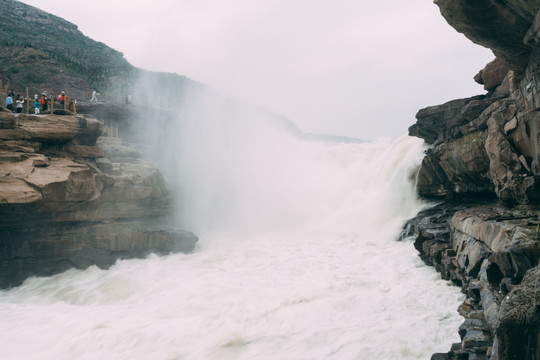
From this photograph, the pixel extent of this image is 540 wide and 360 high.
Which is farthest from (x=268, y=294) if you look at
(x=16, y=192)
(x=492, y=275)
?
(x=16, y=192)

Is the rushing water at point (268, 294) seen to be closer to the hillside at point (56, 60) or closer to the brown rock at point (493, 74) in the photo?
the brown rock at point (493, 74)

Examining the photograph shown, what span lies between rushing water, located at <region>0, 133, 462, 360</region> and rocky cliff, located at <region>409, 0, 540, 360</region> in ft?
3.32

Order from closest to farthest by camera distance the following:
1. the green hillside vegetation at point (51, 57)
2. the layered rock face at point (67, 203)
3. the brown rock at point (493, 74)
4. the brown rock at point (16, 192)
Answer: the brown rock at point (16, 192), the layered rock face at point (67, 203), the brown rock at point (493, 74), the green hillside vegetation at point (51, 57)

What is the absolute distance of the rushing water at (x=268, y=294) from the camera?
7301 mm

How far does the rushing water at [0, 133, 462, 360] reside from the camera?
24.0 ft

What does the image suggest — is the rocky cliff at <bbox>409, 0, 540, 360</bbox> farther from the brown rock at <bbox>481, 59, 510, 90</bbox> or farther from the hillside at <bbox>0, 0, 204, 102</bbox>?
the hillside at <bbox>0, 0, 204, 102</bbox>

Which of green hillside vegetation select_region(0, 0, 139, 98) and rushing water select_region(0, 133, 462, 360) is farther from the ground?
green hillside vegetation select_region(0, 0, 139, 98)

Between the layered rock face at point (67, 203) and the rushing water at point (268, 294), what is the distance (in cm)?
77

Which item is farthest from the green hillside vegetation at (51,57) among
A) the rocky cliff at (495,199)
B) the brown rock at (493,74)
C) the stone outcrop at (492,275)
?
the stone outcrop at (492,275)

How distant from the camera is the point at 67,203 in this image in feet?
44.3

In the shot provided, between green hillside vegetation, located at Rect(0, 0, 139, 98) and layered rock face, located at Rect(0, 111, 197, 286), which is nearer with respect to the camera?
layered rock face, located at Rect(0, 111, 197, 286)

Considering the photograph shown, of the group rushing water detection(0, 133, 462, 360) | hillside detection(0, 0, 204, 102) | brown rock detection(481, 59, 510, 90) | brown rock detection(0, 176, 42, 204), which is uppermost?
hillside detection(0, 0, 204, 102)

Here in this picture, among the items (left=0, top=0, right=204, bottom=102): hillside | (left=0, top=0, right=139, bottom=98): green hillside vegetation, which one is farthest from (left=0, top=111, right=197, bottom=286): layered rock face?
(left=0, top=0, right=139, bottom=98): green hillside vegetation

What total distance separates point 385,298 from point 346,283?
1578 mm
